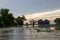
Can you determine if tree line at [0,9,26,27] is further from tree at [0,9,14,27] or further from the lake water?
the lake water

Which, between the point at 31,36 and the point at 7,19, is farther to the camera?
the point at 7,19

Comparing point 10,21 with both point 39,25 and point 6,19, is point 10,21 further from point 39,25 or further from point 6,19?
point 39,25

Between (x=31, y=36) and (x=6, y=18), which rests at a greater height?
(x=6, y=18)

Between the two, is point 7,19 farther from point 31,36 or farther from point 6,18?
point 31,36

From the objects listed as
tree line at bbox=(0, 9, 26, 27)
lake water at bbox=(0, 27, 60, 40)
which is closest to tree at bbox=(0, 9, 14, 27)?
tree line at bbox=(0, 9, 26, 27)

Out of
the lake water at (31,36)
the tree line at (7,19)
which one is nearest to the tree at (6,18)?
the tree line at (7,19)

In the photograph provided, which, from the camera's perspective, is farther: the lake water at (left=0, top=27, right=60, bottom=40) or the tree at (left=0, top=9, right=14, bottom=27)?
the tree at (left=0, top=9, right=14, bottom=27)

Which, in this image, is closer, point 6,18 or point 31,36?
point 31,36

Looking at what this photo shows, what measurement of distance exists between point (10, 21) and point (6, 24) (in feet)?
4.77

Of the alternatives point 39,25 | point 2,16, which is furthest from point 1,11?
point 39,25

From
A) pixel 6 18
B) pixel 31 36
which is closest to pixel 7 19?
pixel 6 18

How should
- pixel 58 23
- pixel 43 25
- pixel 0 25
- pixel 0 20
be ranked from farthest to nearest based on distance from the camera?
pixel 0 20, pixel 0 25, pixel 43 25, pixel 58 23

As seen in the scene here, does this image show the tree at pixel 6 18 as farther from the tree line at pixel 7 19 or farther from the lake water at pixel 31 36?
the lake water at pixel 31 36

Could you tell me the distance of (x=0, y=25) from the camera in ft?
186
